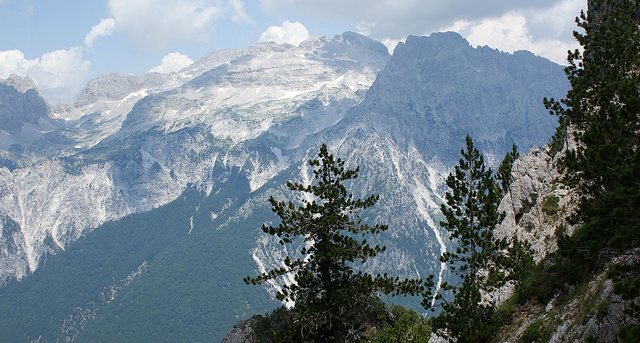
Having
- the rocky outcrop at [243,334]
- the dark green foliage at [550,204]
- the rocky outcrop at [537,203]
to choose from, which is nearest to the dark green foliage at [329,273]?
the rocky outcrop at [537,203]

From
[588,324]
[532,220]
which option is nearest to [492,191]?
[532,220]

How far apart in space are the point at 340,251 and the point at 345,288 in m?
2.73

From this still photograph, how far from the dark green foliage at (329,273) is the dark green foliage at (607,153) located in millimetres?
11762

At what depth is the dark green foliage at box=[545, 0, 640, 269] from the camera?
24297mm

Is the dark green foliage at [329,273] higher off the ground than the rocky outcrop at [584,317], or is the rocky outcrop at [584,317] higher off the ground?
the dark green foliage at [329,273]

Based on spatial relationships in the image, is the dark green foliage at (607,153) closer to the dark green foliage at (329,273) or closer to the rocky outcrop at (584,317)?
the rocky outcrop at (584,317)

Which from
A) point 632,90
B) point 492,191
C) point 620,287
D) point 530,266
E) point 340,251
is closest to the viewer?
point 620,287

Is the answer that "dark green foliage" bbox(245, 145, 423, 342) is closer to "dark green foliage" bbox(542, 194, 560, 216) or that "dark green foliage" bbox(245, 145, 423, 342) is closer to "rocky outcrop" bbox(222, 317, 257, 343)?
"dark green foliage" bbox(542, 194, 560, 216)

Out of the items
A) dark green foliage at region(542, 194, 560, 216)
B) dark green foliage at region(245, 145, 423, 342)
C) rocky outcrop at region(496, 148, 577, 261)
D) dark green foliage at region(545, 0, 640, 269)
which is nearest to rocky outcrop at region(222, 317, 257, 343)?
rocky outcrop at region(496, 148, 577, 261)

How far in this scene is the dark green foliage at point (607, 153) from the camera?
2430cm

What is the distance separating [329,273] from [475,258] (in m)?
12.4

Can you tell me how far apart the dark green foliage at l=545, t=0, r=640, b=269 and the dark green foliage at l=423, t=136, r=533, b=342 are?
563cm

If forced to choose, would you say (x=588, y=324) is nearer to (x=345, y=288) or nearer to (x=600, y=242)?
(x=600, y=242)

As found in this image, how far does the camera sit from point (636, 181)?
23266 millimetres
